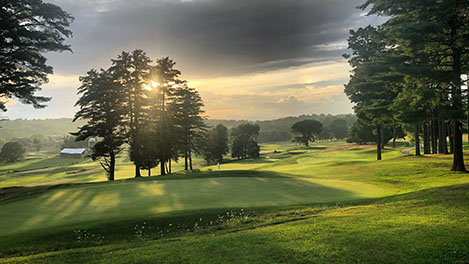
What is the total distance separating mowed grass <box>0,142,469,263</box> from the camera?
7695mm

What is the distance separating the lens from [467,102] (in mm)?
21312

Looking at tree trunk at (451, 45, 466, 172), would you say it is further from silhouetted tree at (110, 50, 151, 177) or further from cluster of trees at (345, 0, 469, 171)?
silhouetted tree at (110, 50, 151, 177)

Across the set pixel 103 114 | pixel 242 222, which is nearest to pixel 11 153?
pixel 103 114

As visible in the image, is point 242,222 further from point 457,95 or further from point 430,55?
point 430,55

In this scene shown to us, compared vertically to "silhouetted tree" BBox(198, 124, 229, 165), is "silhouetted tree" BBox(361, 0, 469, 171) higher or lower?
higher

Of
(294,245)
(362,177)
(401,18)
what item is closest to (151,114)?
(362,177)

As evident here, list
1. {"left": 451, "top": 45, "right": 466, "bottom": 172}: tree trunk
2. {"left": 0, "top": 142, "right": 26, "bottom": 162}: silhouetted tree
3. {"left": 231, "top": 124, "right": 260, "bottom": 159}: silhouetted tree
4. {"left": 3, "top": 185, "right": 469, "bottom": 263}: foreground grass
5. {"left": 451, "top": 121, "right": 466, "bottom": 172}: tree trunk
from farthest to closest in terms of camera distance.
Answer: {"left": 0, "top": 142, "right": 26, "bottom": 162}: silhouetted tree < {"left": 231, "top": 124, "right": 260, "bottom": 159}: silhouetted tree < {"left": 451, "top": 121, "right": 466, "bottom": 172}: tree trunk < {"left": 451, "top": 45, "right": 466, "bottom": 172}: tree trunk < {"left": 3, "top": 185, "right": 469, "bottom": 263}: foreground grass

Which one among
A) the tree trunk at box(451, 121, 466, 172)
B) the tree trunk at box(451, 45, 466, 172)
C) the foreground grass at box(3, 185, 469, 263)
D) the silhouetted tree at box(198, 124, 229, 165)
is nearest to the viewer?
the foreground grass at box(3, 185, 469, 263)

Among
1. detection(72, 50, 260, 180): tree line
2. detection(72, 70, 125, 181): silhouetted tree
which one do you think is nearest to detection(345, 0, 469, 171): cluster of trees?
detection(72, 50, 260, 180): tree line

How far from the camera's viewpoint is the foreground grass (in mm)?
7227

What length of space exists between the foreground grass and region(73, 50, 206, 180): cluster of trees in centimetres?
2965

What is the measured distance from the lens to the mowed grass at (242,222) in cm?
770

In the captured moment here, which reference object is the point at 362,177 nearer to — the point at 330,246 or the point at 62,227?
the point at 330,246

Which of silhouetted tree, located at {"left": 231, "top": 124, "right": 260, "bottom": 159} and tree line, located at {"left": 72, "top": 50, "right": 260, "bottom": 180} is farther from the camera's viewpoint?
silhouetted tree, located at {"left": 231, "top": 124, "right": 260, "bottom": 159}
